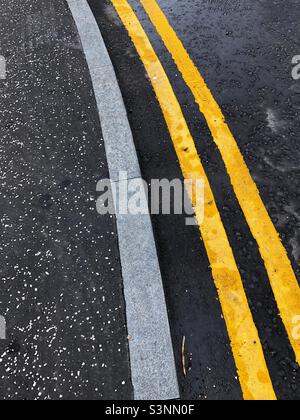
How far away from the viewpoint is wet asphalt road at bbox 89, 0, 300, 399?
2029 millimetres

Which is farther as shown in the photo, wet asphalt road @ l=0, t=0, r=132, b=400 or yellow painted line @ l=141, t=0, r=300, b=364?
yellow painted line @ l=141, t=0, r=300, b=364

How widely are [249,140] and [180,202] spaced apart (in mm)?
746

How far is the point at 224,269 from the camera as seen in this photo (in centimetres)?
230

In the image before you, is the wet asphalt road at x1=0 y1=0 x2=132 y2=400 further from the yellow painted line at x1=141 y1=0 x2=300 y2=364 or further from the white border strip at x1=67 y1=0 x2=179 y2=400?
the yellow painted line at x1=141 y1=0 x2=300 y2=364

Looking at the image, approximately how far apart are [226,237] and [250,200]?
0.33m

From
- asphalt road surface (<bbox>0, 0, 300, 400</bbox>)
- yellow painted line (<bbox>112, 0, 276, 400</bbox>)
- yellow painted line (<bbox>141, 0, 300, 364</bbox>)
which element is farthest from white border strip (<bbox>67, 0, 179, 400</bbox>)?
yellow painted line (<bbox>141, 0, 300, 364</bbox>)

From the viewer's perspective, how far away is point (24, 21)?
13.8 ft

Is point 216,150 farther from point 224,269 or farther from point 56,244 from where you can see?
point 56,244

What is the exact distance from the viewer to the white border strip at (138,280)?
196 cm

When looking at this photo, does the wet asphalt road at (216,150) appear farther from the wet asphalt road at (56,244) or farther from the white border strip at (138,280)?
the wet asphalt road at (56,244)

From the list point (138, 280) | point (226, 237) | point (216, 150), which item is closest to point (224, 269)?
point (226, 237)


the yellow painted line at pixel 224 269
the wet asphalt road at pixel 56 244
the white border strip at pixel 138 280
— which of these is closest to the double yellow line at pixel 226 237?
the yellow painted line at pixel 224 269

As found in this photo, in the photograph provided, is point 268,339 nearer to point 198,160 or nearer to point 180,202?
point 180,202
